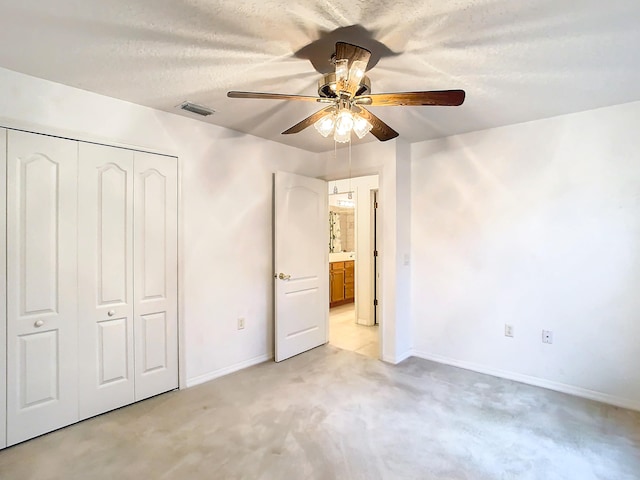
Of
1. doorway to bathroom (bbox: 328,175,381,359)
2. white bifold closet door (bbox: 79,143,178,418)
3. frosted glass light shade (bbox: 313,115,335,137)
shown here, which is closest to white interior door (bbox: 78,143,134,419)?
white bifold closet door (bbox: 79,143,178,418)

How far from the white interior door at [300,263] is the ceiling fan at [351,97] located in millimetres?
1521

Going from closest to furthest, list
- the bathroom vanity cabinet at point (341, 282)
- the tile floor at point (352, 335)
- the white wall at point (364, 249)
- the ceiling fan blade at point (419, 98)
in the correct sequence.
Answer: the ceiling fan blade at point (419, 98) < the tile floor at point (352, 335) < the white wall at point (364, 249) < the bathroom vanity cabinet at point (341, 282)

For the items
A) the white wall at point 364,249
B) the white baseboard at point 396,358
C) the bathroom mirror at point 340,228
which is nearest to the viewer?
the white baseboard at point 396,358

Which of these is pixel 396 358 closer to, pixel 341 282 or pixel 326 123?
pixel 326 123

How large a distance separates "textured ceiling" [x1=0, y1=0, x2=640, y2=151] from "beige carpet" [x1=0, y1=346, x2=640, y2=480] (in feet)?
7.67

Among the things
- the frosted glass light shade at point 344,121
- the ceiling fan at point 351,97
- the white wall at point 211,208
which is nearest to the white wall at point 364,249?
the white wall at point 211,208

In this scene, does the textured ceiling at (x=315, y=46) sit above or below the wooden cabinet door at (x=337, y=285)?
above

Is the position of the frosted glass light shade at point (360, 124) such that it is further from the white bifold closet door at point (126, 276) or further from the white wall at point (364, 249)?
the white wall at point (364, 249)

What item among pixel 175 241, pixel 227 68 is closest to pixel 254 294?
pixel 175 241

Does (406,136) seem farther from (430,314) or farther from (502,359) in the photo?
(502,359)

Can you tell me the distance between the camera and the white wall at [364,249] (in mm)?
5117

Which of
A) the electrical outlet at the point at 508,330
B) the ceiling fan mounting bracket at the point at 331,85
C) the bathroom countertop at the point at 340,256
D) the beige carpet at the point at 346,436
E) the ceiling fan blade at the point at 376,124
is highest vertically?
the ceiling fan mounting bracket at the point at 331,85

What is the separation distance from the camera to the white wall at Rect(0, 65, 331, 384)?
2432mm

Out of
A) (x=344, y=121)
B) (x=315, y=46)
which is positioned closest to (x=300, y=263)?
(x=344, y=121)
